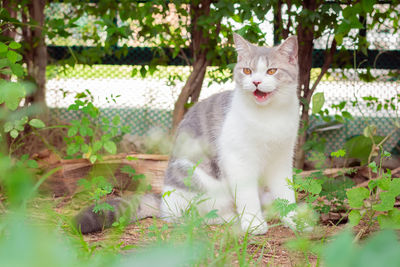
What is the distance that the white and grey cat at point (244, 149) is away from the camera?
2.06m

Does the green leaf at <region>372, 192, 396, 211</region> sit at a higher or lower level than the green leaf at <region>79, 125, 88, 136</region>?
lower

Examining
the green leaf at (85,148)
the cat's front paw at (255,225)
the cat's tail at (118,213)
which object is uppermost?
the green leaf at (85,148)

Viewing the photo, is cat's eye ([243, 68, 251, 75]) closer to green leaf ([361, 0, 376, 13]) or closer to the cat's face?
the cat's face

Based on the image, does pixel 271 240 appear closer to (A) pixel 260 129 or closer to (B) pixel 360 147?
(A) pixel 260 129

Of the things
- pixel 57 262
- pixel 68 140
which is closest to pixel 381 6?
pixel 68 140

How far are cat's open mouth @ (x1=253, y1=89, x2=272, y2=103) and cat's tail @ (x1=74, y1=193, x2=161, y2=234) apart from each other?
775mm

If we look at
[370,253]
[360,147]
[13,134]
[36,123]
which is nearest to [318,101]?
[360,147]

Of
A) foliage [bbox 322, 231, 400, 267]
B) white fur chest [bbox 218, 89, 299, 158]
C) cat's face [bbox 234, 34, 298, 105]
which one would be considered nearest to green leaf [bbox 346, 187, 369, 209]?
white fur chest [bbox 218, 89, 299, 158]

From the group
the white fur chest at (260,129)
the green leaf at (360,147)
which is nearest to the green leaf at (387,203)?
the white fur chest at (260,129)

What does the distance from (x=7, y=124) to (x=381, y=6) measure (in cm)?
296

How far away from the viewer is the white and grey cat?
2.06 m

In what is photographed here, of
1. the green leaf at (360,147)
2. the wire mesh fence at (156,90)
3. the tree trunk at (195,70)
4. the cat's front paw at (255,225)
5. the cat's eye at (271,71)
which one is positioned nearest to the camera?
the cat's front paw at (255,225)

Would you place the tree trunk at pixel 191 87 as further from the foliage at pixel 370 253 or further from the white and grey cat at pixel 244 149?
the foliage at pixel 370 253

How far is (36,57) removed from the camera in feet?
11.0
